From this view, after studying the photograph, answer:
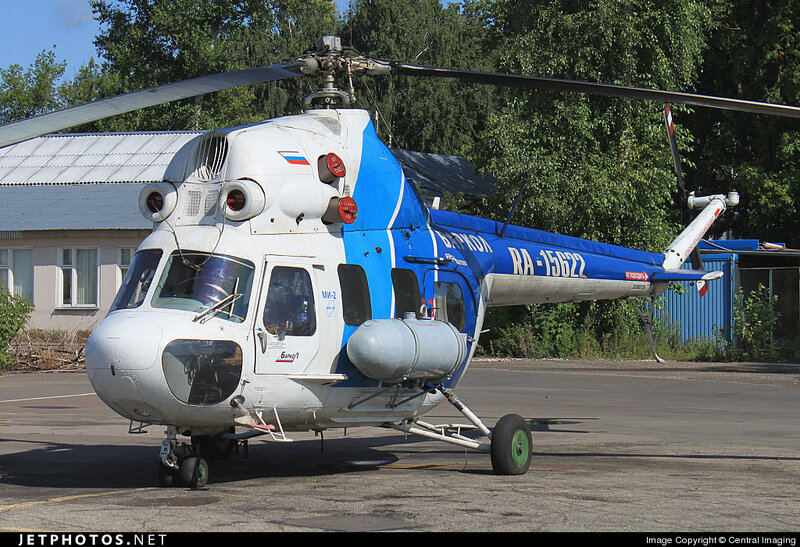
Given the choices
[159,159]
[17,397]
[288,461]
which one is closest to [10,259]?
[159,159]

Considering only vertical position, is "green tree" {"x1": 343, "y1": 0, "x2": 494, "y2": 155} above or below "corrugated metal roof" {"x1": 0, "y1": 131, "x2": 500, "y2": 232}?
above

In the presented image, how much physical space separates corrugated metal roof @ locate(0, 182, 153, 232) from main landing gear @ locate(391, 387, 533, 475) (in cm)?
2199

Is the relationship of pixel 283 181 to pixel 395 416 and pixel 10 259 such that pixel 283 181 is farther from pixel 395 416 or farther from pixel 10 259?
pixel 10 259

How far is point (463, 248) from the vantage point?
11.3 meters

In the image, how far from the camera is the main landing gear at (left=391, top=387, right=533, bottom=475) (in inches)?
393

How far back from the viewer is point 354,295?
9.52 meters

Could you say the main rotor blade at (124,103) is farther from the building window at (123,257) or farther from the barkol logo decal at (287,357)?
the building window at (123,257)

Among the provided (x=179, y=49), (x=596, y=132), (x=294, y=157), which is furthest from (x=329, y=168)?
(x=179, y=49)

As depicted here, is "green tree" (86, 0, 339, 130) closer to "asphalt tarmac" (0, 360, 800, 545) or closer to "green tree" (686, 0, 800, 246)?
"green tree" (686, 0, 800, 246)

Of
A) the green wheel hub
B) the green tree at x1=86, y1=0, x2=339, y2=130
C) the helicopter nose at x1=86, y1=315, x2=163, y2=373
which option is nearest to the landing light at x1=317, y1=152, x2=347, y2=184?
the helicopter nose at x1=86, y1=315, x2=163, y2=373

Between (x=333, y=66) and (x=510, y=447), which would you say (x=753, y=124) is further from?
(x=333, y=66)

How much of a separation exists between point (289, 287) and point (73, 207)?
87.8 feet

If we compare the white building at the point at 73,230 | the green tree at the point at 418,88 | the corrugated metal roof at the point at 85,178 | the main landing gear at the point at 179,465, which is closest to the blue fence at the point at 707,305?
the corrugated metal roof at the point at 85,178

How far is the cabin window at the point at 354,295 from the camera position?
9422mm
